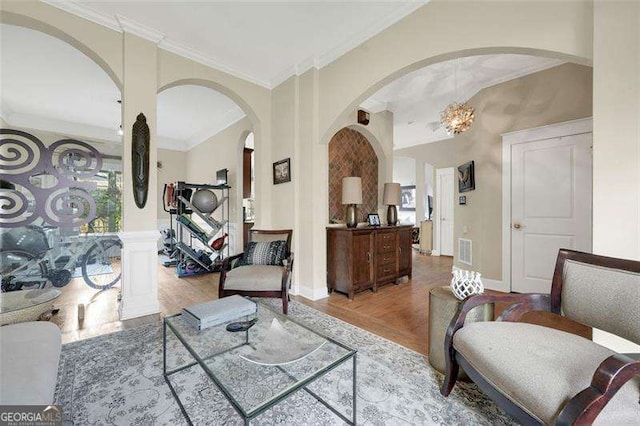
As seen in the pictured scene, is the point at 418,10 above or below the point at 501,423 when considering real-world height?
above

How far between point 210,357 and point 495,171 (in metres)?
4.20

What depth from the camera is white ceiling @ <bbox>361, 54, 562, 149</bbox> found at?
3.29m

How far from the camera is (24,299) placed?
2.20m

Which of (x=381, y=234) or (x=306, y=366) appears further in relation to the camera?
(x=381, y=234)

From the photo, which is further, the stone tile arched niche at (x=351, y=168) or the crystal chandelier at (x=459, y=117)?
the stone tile arched niche at (x=351, y=168)

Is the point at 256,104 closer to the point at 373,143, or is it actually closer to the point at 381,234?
the point at 373,143

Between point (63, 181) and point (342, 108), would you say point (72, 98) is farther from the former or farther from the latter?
point (342, 108)

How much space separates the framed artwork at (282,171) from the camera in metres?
3.62

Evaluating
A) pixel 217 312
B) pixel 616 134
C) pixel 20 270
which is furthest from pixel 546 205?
pixel 20 270

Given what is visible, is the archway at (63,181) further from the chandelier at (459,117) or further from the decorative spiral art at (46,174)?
the chandelier at (459,117)

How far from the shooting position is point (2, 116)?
4586 mm

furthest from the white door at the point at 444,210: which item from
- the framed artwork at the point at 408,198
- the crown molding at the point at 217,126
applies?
the crown molding at the point at 217,126

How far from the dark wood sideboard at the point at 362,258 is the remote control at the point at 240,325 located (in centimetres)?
179

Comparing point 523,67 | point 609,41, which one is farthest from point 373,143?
point 609,41
